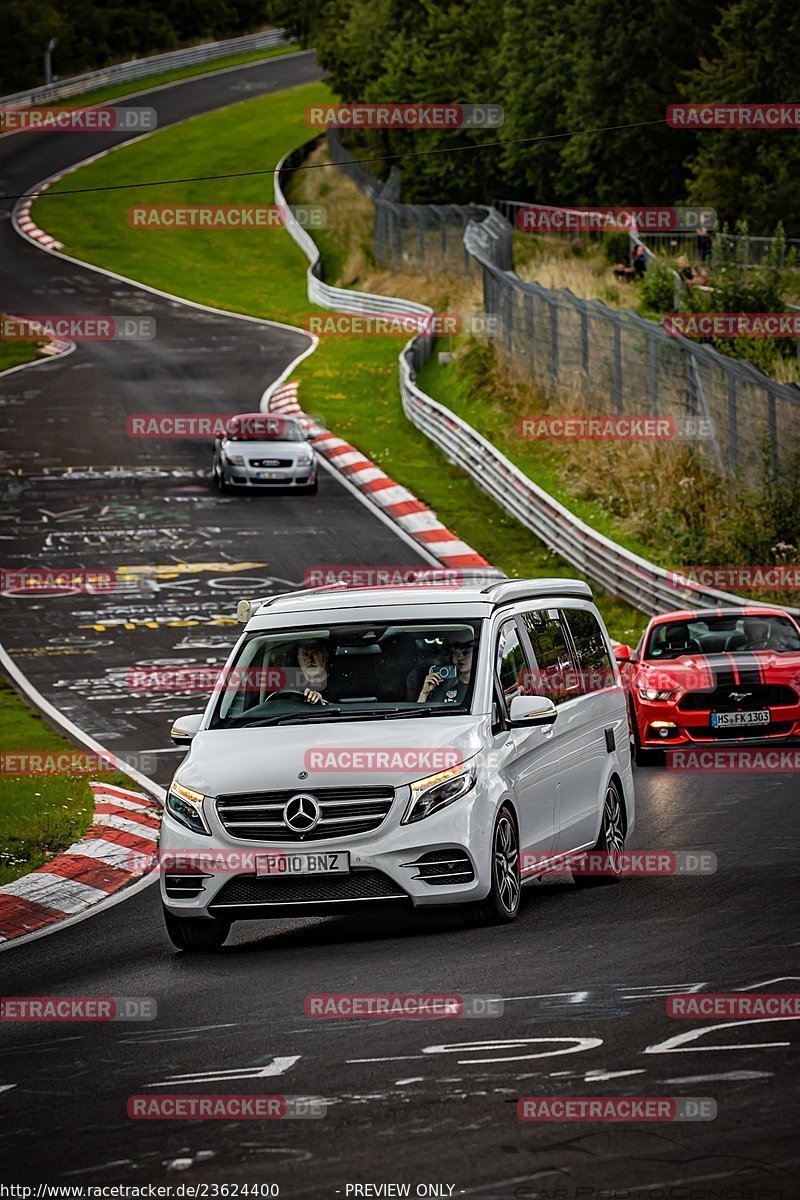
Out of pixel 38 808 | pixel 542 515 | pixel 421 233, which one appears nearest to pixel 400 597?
pixel 38 808

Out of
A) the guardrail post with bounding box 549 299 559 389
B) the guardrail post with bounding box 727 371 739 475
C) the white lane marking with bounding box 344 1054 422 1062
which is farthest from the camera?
the guardrail post with bounding box 549 299 559 389

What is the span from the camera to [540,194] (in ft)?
209

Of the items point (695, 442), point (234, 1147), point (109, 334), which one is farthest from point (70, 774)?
point (109, 334)

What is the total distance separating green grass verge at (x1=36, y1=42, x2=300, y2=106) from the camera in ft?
318

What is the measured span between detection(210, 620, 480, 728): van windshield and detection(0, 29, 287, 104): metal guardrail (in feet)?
277

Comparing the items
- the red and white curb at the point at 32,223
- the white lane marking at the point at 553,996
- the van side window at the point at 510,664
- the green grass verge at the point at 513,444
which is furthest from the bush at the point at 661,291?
the red and white curb at the point at 32,223

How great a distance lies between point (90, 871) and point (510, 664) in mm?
3695

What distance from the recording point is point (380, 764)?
415 inches

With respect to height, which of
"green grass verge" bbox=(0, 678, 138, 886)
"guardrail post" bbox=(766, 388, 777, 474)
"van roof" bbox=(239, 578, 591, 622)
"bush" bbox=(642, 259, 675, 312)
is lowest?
"bush" bbox=(642, 259, 675, 312)

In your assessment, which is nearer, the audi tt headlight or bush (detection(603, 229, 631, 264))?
the audi tt headlight

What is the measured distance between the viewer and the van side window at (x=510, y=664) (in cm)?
1152

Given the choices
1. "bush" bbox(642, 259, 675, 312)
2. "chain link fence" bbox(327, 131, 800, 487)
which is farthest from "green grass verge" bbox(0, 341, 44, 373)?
"bush" bbox(642, 259, 675, 312)

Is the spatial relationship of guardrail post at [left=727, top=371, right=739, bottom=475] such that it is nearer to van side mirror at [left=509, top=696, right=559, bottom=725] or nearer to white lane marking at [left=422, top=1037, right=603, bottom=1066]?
van side mirror at [left=509, top=696, right=559, bottom=725]

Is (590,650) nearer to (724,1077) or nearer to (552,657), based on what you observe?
(552,657)
